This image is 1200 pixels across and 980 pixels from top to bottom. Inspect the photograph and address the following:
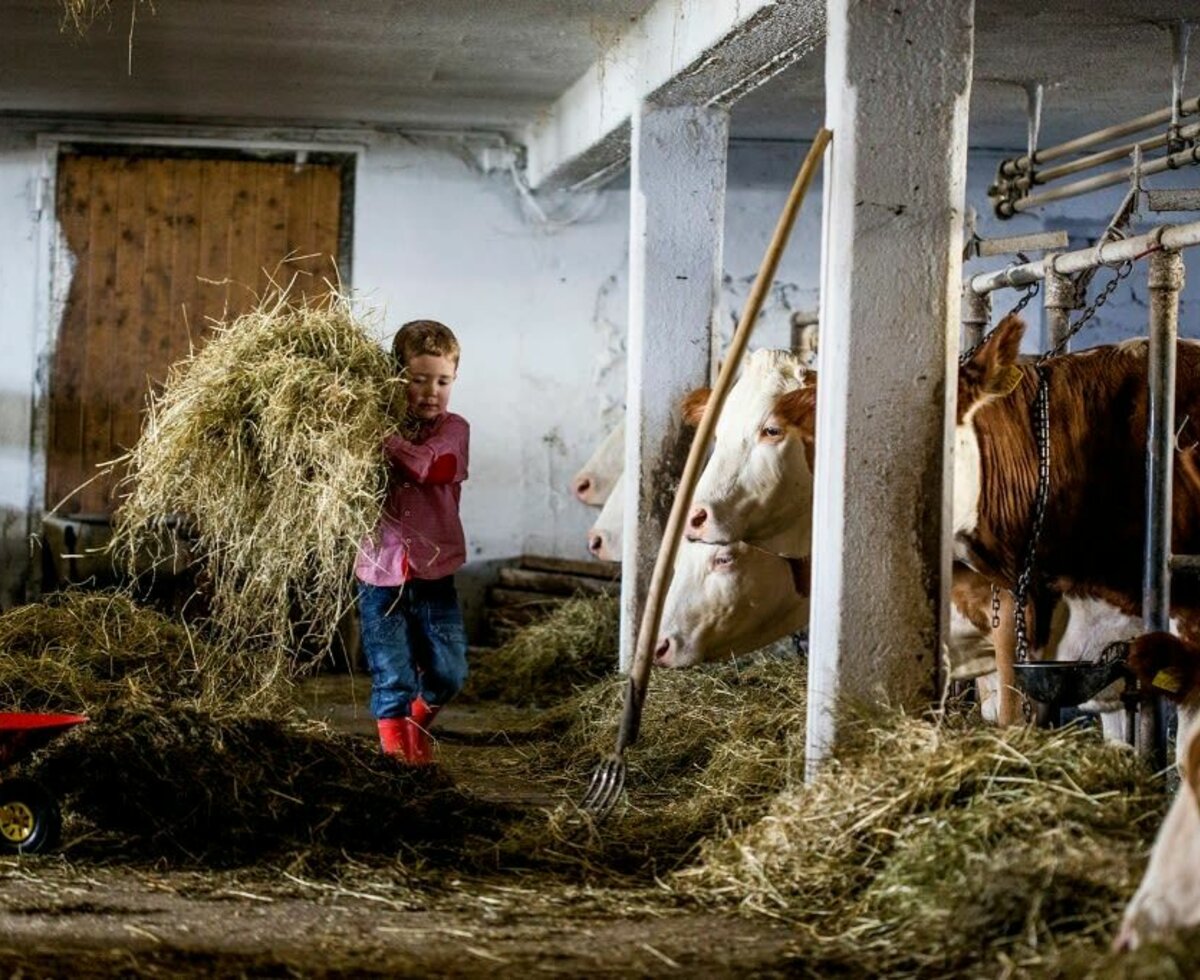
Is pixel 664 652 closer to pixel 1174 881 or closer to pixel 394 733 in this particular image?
pixel 394 733

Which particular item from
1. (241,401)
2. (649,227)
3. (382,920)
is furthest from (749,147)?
(382,920)

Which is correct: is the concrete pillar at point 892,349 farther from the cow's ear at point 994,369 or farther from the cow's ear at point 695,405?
the cow's ear at point 695,405

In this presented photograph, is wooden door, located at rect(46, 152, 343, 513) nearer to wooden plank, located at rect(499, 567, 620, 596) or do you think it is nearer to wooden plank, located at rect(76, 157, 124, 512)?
wooden plank, located at rect(76, 157, 124, 512)

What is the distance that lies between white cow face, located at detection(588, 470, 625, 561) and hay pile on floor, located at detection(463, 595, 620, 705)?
63 cm

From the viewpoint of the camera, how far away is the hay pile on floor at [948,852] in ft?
10.6

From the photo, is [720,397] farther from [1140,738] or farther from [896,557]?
[1140,738]

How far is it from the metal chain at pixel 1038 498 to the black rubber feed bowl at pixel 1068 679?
1.38ft

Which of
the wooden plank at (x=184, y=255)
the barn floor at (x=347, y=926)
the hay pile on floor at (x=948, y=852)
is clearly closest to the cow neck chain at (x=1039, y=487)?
the hay pile on floor at (x=948, y=852)

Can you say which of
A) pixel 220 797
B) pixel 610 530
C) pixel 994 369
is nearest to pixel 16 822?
pixel 220 797

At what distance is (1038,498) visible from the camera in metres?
4.97

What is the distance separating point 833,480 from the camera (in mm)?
4211

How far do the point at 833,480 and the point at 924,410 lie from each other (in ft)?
0.91

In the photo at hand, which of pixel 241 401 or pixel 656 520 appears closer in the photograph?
pixel 241 401

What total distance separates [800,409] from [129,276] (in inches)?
211
